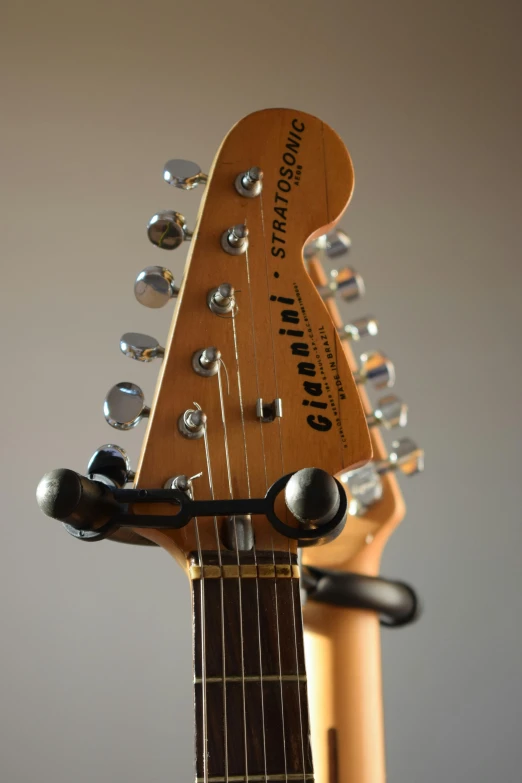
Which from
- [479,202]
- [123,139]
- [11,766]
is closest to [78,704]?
[11,766]

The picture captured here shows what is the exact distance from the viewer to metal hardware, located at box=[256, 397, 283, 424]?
1.99 feet

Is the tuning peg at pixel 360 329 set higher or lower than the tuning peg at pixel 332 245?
lower

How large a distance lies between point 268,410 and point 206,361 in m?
0.06

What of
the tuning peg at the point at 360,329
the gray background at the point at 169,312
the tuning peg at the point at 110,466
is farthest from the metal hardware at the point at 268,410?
the gray background at the point at 169,312

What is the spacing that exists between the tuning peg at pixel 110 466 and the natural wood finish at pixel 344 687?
24 cm

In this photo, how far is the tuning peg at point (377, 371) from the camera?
84 centimetres

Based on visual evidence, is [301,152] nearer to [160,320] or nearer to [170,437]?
[170,437]

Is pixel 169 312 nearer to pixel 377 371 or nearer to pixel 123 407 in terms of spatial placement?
pixel 377 371

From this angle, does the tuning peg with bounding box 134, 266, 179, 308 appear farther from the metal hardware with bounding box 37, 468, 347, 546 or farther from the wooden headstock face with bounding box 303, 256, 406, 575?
the wooden headstock face with bounding box 303, 256, 406, 575

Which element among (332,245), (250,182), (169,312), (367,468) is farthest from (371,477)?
(169,312)

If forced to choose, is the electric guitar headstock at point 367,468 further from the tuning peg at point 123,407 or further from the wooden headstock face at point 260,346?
the tuning peg at point 123,407

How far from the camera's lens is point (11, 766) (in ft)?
3.79

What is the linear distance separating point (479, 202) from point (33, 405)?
34.7 inches

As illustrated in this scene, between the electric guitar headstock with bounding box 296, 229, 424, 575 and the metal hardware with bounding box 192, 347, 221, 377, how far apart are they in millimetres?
258
